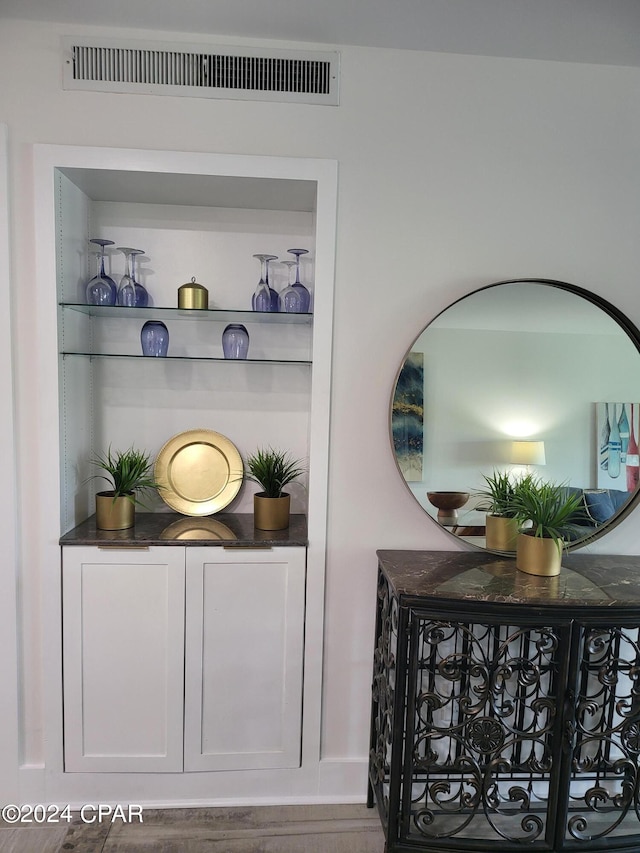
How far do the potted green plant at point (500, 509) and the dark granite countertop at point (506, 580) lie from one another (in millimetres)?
70

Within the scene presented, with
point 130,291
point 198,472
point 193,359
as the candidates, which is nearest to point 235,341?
point 193,359

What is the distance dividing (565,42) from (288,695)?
2469 mm

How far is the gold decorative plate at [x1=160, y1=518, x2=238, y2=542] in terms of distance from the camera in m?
2.05

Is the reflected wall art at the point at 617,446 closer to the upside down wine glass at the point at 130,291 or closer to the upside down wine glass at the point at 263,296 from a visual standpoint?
the upside down wine glass at the point at 263,296

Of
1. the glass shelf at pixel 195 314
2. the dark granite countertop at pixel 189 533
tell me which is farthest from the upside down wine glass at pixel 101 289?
the dark granite countertop at pixel 189 533

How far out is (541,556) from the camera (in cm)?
190

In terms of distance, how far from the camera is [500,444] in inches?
82.5

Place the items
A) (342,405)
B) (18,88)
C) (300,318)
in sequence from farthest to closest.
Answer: (300,318)
(342,405)
(18,88)

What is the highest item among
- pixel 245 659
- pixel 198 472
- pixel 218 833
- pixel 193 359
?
pixel 193 359

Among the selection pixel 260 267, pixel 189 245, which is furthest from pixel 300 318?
pixel 189 245

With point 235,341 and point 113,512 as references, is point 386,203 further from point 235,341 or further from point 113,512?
point 113,512

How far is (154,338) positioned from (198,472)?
56 cm

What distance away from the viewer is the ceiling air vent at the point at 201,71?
6.36 feet

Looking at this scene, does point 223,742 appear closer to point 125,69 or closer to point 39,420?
point 39,420
